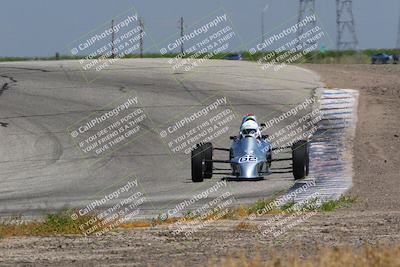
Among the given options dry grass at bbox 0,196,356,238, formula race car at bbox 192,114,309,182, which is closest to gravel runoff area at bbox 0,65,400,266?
dry grass at bbox 0,196,356,238

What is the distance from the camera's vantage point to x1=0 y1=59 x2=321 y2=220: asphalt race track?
76.5 ft

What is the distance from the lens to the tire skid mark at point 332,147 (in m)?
23.0

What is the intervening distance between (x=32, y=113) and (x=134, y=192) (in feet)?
47.3

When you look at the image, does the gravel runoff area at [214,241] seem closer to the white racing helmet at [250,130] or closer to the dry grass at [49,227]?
the dry grass at [49,227]

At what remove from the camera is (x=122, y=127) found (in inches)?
1348

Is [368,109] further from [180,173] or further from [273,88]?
[180,173]

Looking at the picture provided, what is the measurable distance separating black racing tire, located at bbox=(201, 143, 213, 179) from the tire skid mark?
1.99 meters

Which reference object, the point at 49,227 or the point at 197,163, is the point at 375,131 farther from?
the point at 49,227

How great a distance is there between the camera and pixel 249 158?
23516 mm

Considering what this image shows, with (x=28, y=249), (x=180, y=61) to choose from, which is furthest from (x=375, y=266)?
(x=180, y=61)

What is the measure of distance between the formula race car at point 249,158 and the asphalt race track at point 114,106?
0.99 ft

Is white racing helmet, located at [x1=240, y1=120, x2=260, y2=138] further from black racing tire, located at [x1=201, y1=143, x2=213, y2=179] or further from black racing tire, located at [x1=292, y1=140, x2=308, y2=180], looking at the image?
Result: black racing tire, located at [x1=292, y1=140, x2=308, y2=180]

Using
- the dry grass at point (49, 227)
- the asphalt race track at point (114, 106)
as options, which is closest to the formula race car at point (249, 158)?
the asphalt race track at point (114, 106)

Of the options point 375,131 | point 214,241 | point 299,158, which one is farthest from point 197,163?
point 375,131
